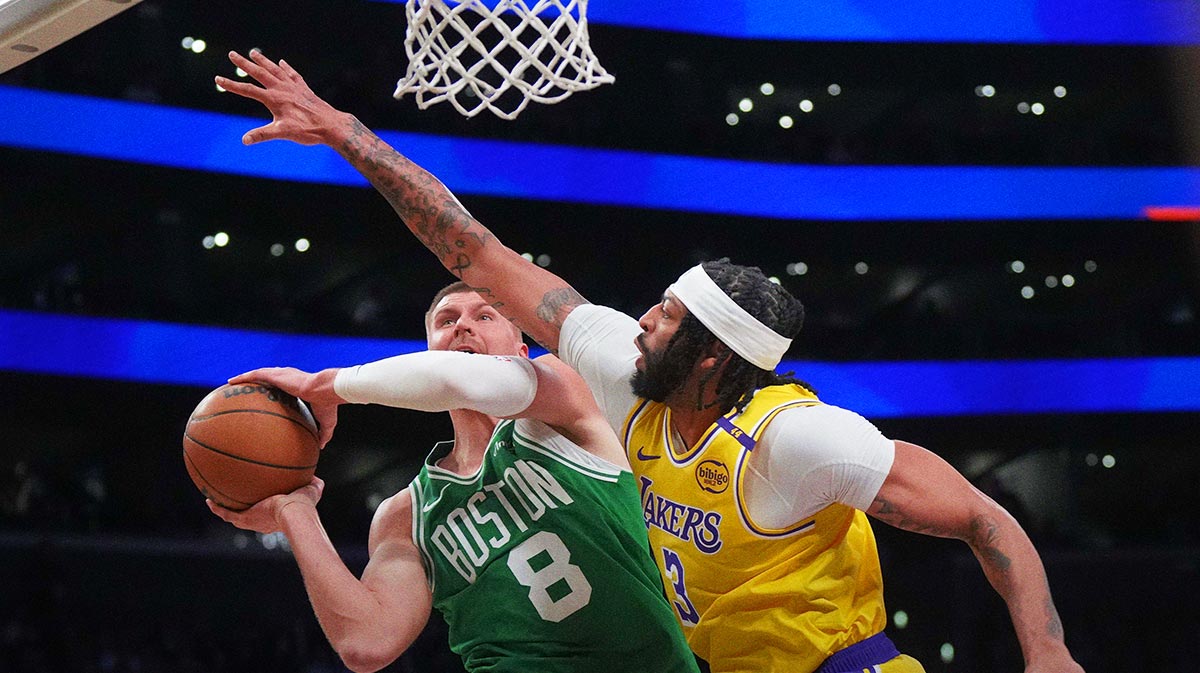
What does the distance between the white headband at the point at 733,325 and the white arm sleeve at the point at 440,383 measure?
1.62 ft

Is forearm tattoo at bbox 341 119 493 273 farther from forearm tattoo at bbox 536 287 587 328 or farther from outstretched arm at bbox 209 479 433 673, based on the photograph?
outstretched arm at bbox 209 479 433 673

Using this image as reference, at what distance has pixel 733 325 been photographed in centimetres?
311

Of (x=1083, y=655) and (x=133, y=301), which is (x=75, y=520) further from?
(x=1083, y=655)

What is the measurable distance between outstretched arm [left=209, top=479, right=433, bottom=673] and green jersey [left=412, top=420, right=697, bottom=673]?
0.09 meters

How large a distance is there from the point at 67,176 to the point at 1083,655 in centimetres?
988

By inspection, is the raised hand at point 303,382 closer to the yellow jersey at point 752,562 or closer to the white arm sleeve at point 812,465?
the yellow jersey at point 752,562

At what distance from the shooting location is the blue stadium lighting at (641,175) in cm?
1102

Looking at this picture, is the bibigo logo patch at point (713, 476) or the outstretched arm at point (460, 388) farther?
the outstretched arm at point (460, 388)

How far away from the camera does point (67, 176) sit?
37.4 ft

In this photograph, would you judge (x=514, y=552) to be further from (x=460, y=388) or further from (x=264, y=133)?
(x=264, y=133)

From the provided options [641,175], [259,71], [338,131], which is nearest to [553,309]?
[338,131]

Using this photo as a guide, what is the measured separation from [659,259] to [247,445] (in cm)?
974

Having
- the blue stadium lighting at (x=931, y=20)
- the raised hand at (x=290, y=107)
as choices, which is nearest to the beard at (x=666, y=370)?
the raised hand at (x=290, y=107)

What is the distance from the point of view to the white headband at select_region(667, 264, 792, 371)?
3.11 metres
